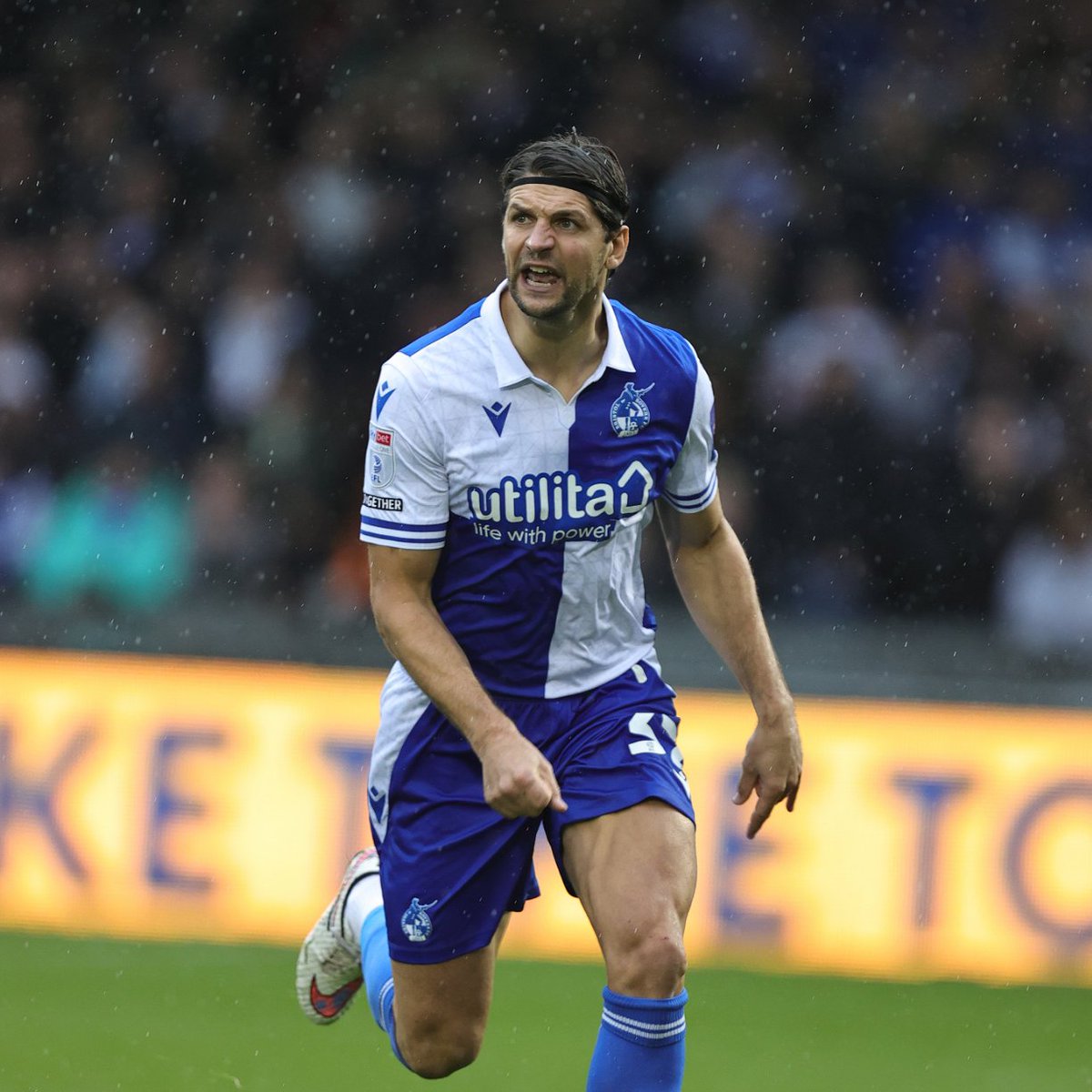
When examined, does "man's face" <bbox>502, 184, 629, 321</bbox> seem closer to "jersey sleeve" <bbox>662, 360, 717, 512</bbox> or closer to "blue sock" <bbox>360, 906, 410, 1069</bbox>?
"jersey sleeve" <bbox>662, 360, 717, 512</bbox>

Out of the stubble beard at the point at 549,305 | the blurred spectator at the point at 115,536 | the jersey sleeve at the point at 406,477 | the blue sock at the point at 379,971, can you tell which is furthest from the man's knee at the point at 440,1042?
the blurred spectator at the point at 115,536

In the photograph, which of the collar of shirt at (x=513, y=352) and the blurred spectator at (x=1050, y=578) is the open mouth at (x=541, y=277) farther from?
the blurred spectator at (x=1050, y=578)

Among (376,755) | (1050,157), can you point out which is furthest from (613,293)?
(376,755)

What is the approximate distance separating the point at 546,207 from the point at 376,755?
112cm

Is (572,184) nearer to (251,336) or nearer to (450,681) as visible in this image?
(450,681)

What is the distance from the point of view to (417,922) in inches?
143

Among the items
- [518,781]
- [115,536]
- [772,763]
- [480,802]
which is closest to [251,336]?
[115,536]

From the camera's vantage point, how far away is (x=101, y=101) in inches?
376

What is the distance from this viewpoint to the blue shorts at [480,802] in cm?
355

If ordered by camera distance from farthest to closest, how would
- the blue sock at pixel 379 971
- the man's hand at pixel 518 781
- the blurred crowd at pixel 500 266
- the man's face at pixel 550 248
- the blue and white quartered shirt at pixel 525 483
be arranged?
the blurred crowd at pixel 500 266, the blue sock at pixel 379 971, the blue and white quartered shirt at pixel 525 483, the man's face at pixel 550 248, the man's hand at pixel 518 781

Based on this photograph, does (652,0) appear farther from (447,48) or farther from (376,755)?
(376,755)

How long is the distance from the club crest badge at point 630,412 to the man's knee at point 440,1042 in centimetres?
116

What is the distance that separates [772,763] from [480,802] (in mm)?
547

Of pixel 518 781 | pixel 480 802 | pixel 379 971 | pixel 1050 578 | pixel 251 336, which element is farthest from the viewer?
pixel 251 336
